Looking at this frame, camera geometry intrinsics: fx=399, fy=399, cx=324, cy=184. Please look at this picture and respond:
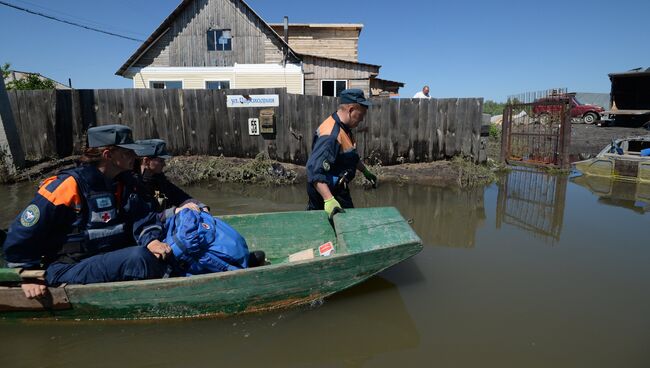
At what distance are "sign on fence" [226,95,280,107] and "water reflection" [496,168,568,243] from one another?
18.3 feet

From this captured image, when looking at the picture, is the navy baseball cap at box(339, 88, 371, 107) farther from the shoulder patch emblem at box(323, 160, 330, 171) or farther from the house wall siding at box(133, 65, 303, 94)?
the house wall siding at box(133, 65, 303, 94)

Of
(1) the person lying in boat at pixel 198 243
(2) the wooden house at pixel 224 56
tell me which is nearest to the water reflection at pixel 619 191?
(1) the person lying in boat at pixel 198 243

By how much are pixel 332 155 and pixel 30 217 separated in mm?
2404

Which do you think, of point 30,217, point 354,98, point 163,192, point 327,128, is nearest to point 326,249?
point 327,128

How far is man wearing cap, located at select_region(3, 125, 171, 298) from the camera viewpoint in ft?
9.40

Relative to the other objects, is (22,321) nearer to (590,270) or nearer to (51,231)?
(51,231)

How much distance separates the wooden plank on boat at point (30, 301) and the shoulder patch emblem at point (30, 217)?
Result: 62cm

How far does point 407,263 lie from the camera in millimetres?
4719

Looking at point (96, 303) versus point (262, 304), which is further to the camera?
point (262, 304)

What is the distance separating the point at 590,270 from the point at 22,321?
5.62 m

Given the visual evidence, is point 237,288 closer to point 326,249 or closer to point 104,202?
point 326,249

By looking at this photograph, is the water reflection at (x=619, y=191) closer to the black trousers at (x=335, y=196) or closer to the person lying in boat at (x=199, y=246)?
the black trousers at (x=335, y=196)

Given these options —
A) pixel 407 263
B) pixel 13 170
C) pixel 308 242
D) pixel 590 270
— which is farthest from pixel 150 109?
pixel 590 270

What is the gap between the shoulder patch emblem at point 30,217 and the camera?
2.79 metres
